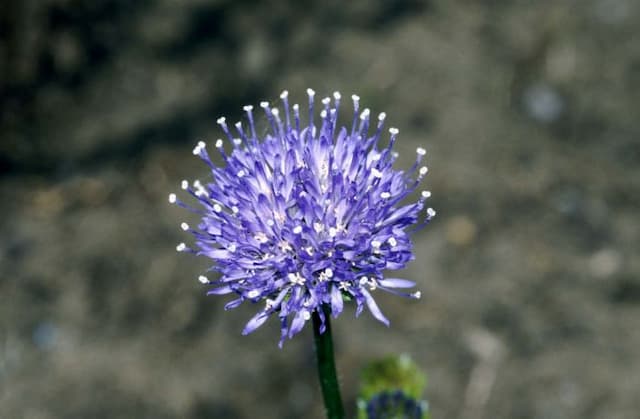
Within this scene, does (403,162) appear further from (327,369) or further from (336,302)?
(336,302)

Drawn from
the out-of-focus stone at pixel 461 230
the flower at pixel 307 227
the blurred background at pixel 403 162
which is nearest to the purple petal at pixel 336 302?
the flower at pixel 307 227

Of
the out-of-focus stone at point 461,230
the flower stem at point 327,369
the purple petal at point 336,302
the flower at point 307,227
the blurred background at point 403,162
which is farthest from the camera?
the out-of-focus stone at point 461,230

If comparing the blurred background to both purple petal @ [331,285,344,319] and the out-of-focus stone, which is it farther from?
purple petal @ [331,285,344,319]

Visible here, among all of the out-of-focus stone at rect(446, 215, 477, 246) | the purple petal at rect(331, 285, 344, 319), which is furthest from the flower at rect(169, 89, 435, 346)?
the out-of-focus stone at rect(446, 215, 477, 246)

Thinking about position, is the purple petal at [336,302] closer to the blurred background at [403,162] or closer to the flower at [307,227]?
the flower at [307,227]

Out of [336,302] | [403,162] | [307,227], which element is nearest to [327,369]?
[336,302]

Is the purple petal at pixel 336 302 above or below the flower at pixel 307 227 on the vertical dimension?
below
